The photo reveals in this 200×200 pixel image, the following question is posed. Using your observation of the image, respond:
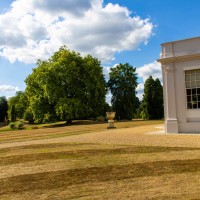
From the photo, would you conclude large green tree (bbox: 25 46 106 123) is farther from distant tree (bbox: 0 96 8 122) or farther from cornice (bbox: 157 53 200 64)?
distant tree (bbox: 0 96 8 122)

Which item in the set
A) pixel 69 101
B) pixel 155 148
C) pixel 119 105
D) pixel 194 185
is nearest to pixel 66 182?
pixel 194 185

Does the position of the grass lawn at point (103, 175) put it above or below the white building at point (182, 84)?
below

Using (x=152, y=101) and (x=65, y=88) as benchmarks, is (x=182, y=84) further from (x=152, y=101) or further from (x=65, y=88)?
(x=152, y=101)

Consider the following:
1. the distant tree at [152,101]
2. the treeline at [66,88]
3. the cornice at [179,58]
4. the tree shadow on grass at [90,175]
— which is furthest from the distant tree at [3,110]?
the tree shadow on grass at [90,175]

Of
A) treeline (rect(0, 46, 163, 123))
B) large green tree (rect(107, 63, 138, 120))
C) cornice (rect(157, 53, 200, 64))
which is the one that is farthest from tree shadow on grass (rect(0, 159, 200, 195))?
large green tree (rect(107, 63, 138, 120))

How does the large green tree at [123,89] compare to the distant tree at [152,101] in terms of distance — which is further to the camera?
the large green tree at [123,89]

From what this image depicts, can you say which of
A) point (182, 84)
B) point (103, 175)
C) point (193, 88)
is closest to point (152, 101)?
point (182, 84)

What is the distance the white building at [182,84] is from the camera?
15.9m

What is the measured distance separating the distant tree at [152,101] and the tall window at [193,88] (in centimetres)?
3318

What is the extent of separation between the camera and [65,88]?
1610 inches

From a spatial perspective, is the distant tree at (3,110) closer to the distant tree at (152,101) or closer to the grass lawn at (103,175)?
the distant tree at (152,101)

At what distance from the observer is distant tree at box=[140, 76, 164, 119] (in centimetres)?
4897

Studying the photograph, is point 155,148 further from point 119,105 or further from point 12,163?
point 119,105

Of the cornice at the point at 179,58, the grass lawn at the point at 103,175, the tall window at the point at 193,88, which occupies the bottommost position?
the grass lawn at the point at 103,175
